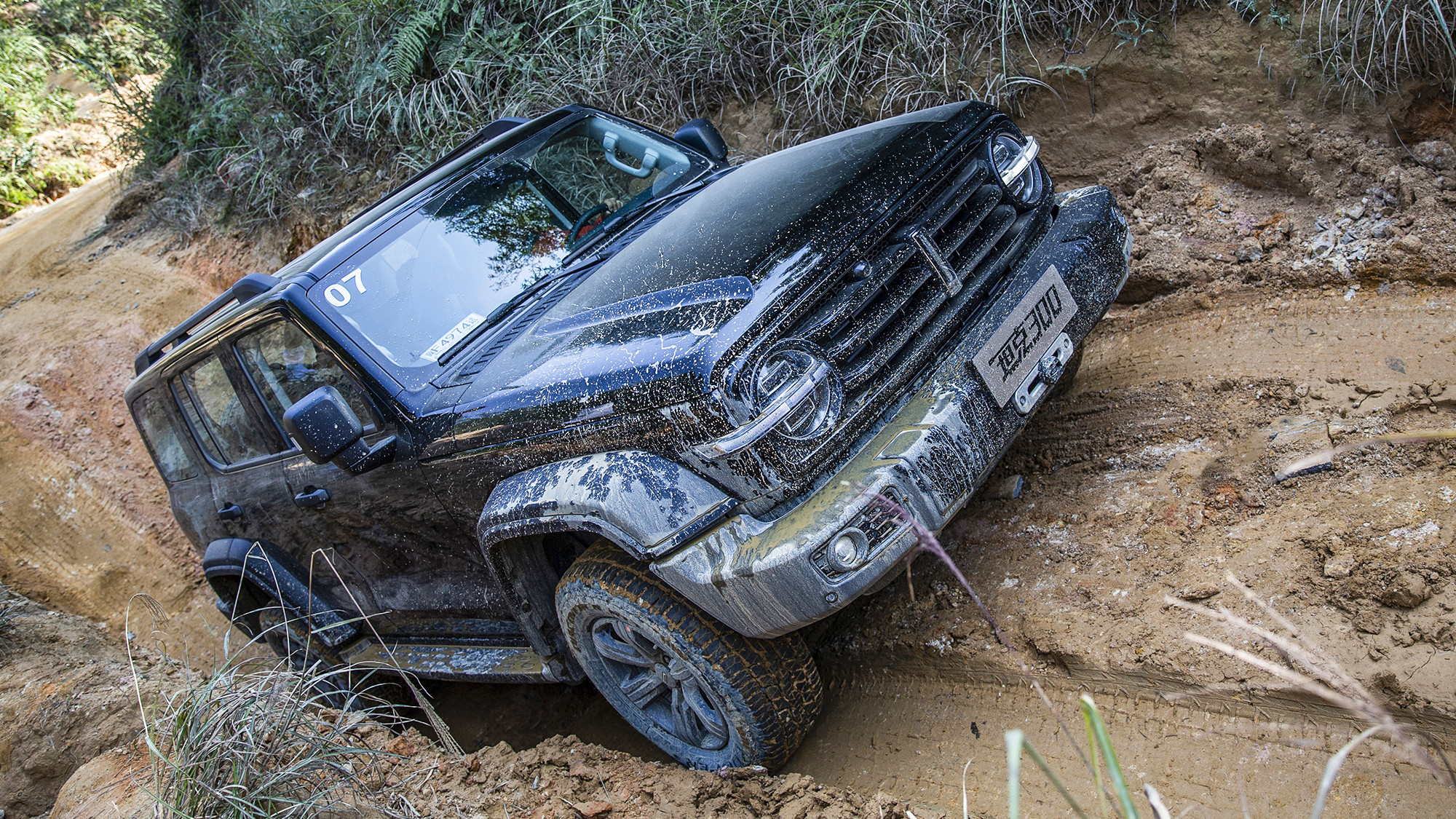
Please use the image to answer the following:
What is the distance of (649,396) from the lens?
92.1 inches

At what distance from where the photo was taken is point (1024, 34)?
4.76m

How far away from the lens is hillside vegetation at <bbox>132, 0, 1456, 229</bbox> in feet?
14.8

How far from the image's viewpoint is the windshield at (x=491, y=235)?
3.03 m

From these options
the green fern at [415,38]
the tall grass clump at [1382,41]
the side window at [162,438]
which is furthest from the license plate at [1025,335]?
the green fern at [415,38]

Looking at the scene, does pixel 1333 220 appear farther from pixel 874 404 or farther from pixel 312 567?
pixel 312 567

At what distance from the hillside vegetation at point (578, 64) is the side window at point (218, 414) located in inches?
136

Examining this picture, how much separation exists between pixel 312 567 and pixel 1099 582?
2.95 meters

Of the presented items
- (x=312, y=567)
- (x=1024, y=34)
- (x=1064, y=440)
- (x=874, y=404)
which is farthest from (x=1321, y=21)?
(x=312, y=567)

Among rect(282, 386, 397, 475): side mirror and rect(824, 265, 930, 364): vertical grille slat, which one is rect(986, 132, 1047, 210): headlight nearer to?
rect(824, 265, 930, 364): vertical grille slat

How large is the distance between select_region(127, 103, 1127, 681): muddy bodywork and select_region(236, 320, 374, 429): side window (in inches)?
1.4

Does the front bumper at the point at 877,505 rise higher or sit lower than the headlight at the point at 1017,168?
lower

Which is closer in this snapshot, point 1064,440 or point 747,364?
point 747,364

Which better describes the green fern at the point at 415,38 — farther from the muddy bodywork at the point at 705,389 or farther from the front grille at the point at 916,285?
the front grille at the point at 916,285

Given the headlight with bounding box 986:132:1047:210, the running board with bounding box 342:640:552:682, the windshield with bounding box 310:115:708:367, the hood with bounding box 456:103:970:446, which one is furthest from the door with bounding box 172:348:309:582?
the headlight with bounding box 986:132:1047:210
